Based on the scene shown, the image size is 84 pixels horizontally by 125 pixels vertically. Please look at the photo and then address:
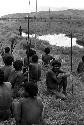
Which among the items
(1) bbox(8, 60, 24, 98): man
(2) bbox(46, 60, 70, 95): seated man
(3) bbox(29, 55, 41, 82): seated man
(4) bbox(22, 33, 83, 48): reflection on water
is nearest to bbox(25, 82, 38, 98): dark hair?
(1) bbox(8, 60, 24, 98): man

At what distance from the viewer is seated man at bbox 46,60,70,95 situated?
1207 cm

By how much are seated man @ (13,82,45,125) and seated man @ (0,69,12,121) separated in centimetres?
123

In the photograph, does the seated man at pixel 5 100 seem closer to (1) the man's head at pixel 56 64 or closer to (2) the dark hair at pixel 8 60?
(2) the dark hair at pixel 8 60

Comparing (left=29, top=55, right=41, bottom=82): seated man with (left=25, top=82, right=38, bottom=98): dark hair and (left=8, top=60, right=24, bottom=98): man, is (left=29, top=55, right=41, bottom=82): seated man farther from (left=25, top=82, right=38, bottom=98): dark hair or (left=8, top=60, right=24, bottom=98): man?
(left=25, top=82, right=38, bottom=98): dark hair

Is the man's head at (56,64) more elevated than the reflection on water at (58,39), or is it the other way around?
the man's head at (56,64)

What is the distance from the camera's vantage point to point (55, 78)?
1226 centimetres

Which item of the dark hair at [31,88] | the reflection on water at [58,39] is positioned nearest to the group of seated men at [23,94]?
the dark hair at [31,88]

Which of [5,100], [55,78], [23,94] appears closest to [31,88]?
[23,94]

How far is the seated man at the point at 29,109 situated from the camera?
7.22m

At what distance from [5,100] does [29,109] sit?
5.09 feet

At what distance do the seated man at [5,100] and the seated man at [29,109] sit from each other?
123cm

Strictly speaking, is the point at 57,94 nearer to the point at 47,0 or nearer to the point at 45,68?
the point at 45,68

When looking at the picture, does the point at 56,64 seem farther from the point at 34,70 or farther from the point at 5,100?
the point at 5,100

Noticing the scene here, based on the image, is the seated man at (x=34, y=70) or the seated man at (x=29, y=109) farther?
the seated man at (x=34, y=70)
